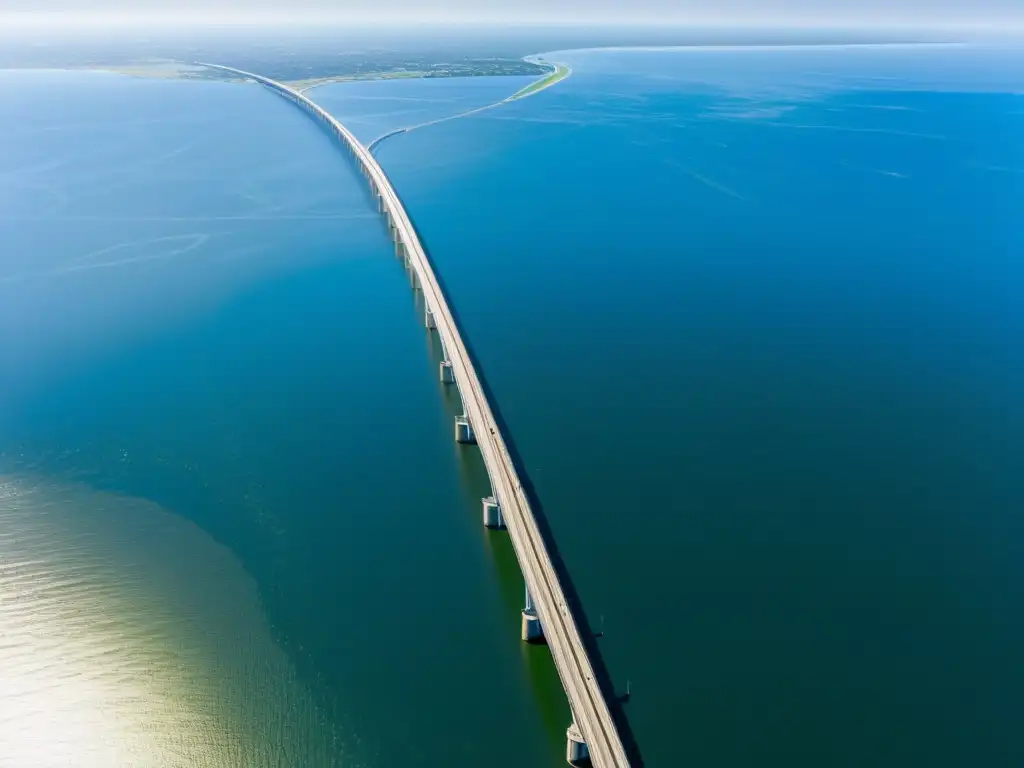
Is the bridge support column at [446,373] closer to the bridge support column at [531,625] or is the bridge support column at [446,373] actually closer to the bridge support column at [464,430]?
the bridge support column at [464,430]

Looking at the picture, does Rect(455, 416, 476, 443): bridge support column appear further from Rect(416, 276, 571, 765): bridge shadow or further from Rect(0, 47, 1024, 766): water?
Rect(0, 47, 1024, 766): water

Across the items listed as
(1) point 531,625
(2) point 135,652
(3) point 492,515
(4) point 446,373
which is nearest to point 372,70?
(4) point 446,373

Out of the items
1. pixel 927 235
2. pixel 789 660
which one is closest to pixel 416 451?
pixel 789 660

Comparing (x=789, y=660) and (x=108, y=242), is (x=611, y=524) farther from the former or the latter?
(x=108, y=242)

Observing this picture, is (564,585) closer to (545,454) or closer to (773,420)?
(545,454)

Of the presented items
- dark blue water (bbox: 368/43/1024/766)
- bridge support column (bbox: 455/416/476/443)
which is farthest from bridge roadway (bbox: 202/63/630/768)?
dark blue water (bbox: 368/43/1024/766)
